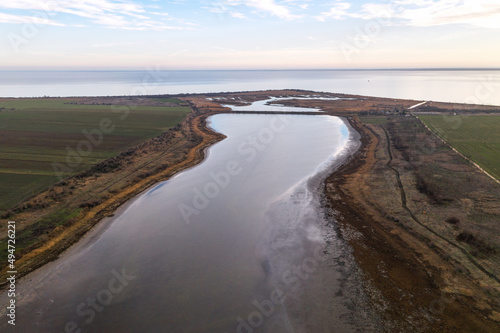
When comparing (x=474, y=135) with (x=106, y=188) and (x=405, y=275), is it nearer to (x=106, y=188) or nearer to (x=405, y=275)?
(x=405, y=275)

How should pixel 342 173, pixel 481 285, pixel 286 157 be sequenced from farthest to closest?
pixel 286 157
pixel 342 173
pixel 481 285

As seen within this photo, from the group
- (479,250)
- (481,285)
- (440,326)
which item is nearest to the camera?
(440,326)

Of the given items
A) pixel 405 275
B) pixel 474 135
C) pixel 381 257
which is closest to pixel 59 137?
pixel 381 257

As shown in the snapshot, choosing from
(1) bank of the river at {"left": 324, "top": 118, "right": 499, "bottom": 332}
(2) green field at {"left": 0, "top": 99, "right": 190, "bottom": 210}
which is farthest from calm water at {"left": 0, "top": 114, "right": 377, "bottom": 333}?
(2) green field at {"left": 0, "top": 99, "right": 190, "bottom": 210}

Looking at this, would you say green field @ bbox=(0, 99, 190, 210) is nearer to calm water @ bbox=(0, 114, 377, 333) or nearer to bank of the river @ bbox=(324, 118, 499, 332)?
calm water @ bbox=(0, 114, 377, 333)

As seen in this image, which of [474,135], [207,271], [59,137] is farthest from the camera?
[59,137]

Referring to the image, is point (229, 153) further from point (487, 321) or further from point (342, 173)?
point (487, 321)

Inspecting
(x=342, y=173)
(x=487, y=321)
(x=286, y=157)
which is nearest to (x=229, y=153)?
(x=286, y=157)
